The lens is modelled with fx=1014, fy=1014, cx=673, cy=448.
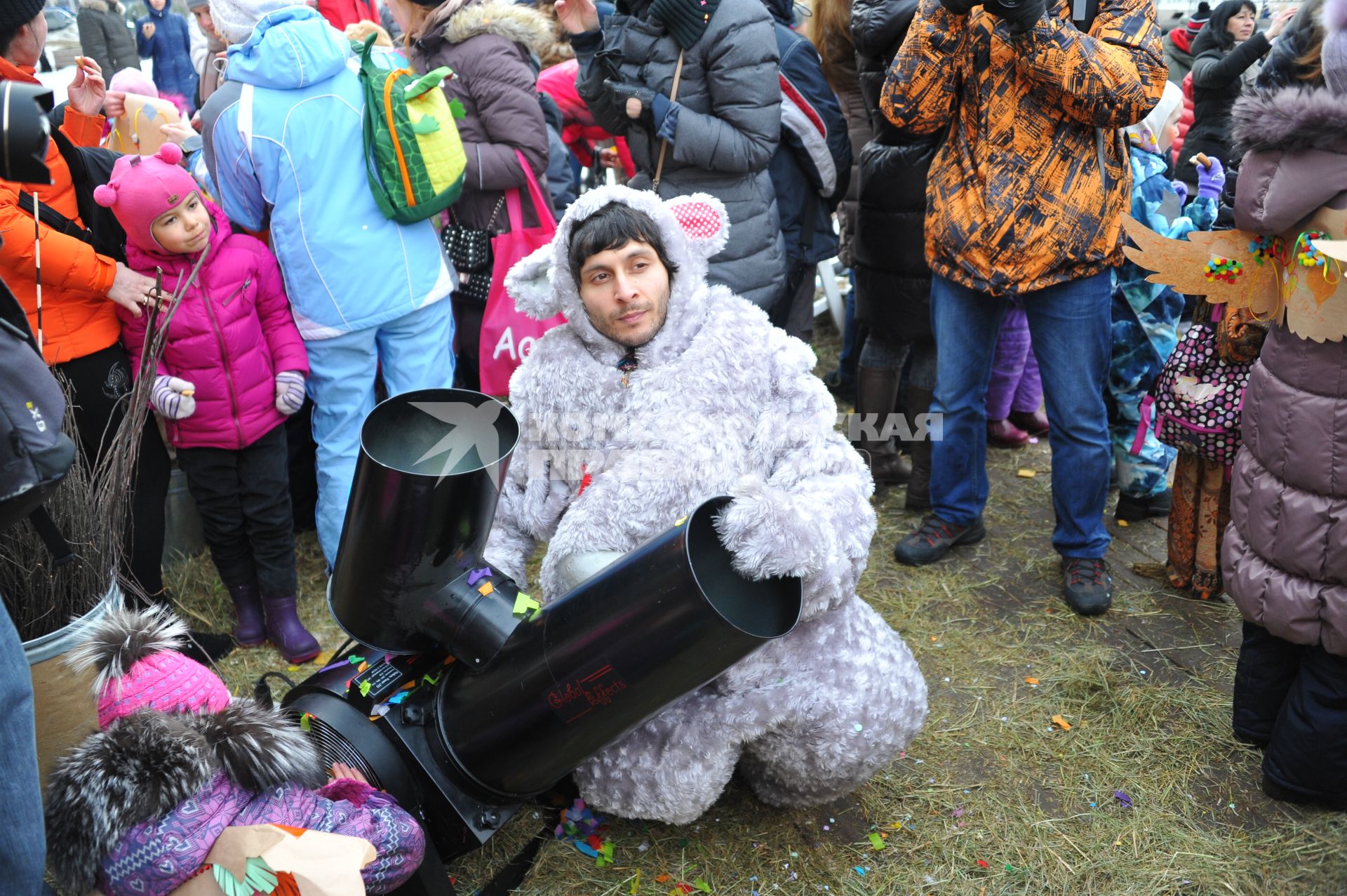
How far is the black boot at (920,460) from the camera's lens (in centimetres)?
371

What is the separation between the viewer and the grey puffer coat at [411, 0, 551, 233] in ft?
10.9

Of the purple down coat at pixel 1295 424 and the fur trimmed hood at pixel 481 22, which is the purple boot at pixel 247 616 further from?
the purple down coat at pixel 1295 424

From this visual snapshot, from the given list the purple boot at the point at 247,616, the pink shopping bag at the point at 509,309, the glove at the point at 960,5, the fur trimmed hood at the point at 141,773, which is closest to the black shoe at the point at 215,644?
the purple boot at the point at 247,616

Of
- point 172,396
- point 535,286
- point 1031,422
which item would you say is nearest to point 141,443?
point 172,396

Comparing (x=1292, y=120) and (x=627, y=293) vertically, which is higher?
(x=1292, y=120)

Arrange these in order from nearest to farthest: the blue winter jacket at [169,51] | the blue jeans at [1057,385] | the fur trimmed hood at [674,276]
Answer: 1. the fur trimmed hood at [674,276]
2. the blue jeans at [1057,385]
3. the blue winter jacket at [169,51]

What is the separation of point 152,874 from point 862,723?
4.22 feet

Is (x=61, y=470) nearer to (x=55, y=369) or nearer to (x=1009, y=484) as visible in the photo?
(x=55, y=369)

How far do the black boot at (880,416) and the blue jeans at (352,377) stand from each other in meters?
1.60

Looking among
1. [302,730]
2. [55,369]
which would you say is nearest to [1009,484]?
[302,730]

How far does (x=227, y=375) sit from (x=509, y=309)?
0.93 metres

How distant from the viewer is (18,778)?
4.70ft

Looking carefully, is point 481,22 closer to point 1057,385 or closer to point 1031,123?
point 1031,123

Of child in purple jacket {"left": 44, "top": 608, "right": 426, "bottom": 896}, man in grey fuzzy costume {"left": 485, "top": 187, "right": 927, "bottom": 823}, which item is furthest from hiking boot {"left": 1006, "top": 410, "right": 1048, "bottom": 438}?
child in purple jacket {"left": 44, "top": 608, "right": 426, "bottom": 896}
